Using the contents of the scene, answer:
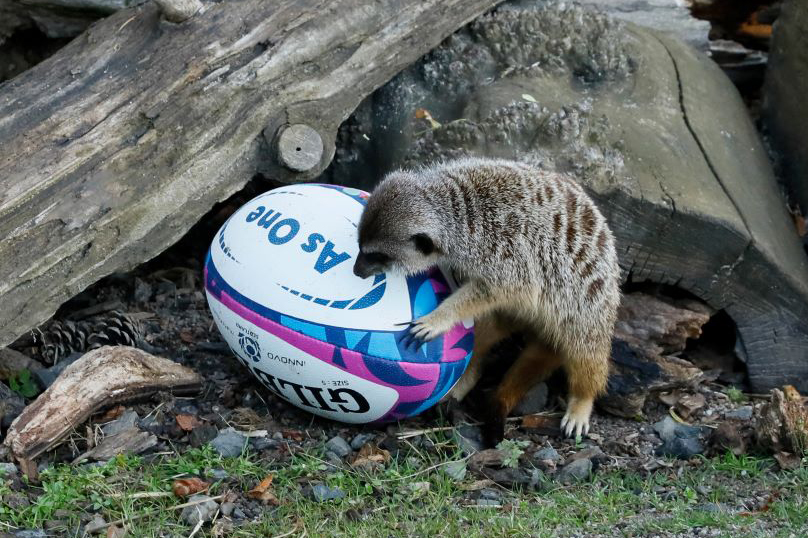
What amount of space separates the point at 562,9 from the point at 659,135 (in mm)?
959

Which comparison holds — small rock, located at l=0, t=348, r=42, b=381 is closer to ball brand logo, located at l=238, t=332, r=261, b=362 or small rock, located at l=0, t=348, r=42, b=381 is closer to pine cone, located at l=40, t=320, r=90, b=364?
pine cone, located at l=40, t=320, r=90, b=364

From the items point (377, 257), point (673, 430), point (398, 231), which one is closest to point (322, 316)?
point (377, 257)

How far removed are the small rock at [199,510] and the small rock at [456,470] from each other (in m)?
0.90

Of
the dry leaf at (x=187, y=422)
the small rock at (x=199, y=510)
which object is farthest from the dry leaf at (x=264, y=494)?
the dry leaf at (x=187, y=422)

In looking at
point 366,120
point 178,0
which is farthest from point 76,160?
point 366,120

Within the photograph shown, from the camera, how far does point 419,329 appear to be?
368 centimetres

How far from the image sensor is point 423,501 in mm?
3562

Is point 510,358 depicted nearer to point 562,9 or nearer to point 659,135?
Answer: point 659,135

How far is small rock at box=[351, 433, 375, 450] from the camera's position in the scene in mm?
3893

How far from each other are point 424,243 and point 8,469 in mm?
1745

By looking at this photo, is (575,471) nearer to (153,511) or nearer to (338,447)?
(338,447)

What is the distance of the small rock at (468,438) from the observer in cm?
393

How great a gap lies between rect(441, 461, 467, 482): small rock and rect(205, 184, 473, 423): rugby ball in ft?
0.85

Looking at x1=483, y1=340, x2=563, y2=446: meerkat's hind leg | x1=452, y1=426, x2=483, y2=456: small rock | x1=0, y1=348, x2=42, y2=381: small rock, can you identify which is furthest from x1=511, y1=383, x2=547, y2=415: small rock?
x1=0, y1=348, x2=42, y2=381: small rock
